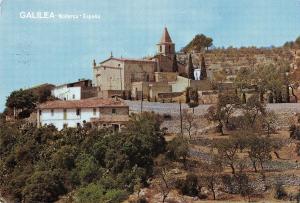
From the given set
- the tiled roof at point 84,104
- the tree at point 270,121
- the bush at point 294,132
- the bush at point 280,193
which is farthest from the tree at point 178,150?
the tiled roof at point 84,104

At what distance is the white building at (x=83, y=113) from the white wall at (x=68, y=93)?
3136mm

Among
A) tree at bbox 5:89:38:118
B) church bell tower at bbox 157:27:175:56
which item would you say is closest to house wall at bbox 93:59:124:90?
tree at bbox 5:89:38:118

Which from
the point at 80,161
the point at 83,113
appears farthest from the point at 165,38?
the point at 80,161

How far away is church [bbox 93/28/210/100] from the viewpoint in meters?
29.0

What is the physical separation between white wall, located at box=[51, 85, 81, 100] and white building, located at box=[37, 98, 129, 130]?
3.14 metres

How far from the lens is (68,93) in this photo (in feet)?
91.7

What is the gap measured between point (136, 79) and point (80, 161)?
10939 millimetres

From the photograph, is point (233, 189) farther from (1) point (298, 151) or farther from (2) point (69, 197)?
(2) point (69, 197)

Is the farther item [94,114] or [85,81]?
[85,81]

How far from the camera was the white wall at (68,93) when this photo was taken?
27.6m

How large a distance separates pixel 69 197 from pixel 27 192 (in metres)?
1.29

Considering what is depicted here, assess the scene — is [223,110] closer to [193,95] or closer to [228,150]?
[228,150]

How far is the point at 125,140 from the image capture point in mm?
19594

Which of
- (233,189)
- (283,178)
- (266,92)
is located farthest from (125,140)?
(266,92)
